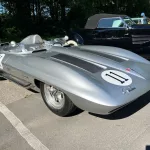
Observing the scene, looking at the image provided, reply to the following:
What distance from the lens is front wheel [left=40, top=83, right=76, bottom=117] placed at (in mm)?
3550

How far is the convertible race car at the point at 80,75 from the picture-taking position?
314 cm

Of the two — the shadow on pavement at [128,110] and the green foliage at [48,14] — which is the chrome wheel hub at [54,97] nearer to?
the shadow on pavement at [128,110]

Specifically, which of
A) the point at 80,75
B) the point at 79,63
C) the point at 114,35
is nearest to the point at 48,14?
the point at 114,35

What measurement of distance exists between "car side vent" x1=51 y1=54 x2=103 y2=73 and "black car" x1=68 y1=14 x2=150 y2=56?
3297 millimetres

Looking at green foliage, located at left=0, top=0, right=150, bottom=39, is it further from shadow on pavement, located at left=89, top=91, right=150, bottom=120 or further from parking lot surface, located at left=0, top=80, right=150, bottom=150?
shadow on pavement, located at left=89, top=91, right=150, bottom=120

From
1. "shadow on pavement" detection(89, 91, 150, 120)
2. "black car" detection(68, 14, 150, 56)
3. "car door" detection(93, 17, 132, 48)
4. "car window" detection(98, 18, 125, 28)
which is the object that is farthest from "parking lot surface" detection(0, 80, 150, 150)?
"car window" detection(98, 18, 125, 28)

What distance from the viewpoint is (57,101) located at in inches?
150

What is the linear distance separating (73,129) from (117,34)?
4499 millimetres

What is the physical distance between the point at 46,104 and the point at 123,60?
53.9 inches

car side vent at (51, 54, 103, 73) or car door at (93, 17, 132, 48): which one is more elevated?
car side vent at (51, 54, 103, 73)

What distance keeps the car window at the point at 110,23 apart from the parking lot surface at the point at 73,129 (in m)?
3.76

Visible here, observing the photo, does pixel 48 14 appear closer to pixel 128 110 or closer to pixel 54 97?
pixel 54 97

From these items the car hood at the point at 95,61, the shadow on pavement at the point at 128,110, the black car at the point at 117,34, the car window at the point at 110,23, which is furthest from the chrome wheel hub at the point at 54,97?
the car window at the point at 110,23

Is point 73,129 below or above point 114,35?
below
